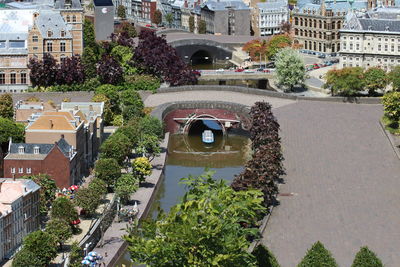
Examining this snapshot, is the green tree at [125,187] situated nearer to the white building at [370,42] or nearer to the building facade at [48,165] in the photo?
the building facade at [48,165]

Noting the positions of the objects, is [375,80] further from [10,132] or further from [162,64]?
[10,132]

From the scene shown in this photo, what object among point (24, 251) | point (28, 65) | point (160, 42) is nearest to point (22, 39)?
point (28, 65)

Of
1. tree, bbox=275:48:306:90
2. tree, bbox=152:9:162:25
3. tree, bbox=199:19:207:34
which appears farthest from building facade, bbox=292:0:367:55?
tree, bbox=152:9:162:25

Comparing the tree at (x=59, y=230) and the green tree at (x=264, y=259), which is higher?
the green tree at (x=264, y=259)

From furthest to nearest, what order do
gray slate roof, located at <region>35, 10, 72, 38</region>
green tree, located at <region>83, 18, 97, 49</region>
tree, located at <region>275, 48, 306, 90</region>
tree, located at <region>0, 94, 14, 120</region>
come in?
1. green tree, located at <region>83, 18, 97, 49</region>
2. tree, located at <region>275, 48, 306, 90</region>
3. gray slate roof, located at <region>35, 10, 72, 38</region>
4. tree, located at <region>0, 94, 14, 120</region>

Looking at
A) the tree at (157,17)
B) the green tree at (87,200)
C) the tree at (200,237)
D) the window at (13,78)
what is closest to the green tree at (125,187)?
the green tree at (87,200)

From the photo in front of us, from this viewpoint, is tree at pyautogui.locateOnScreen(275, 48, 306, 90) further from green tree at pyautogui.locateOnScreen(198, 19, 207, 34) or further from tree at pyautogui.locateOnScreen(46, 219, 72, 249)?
tree at pyautogui.locateOnScreen(46, 219, 72, 249)
